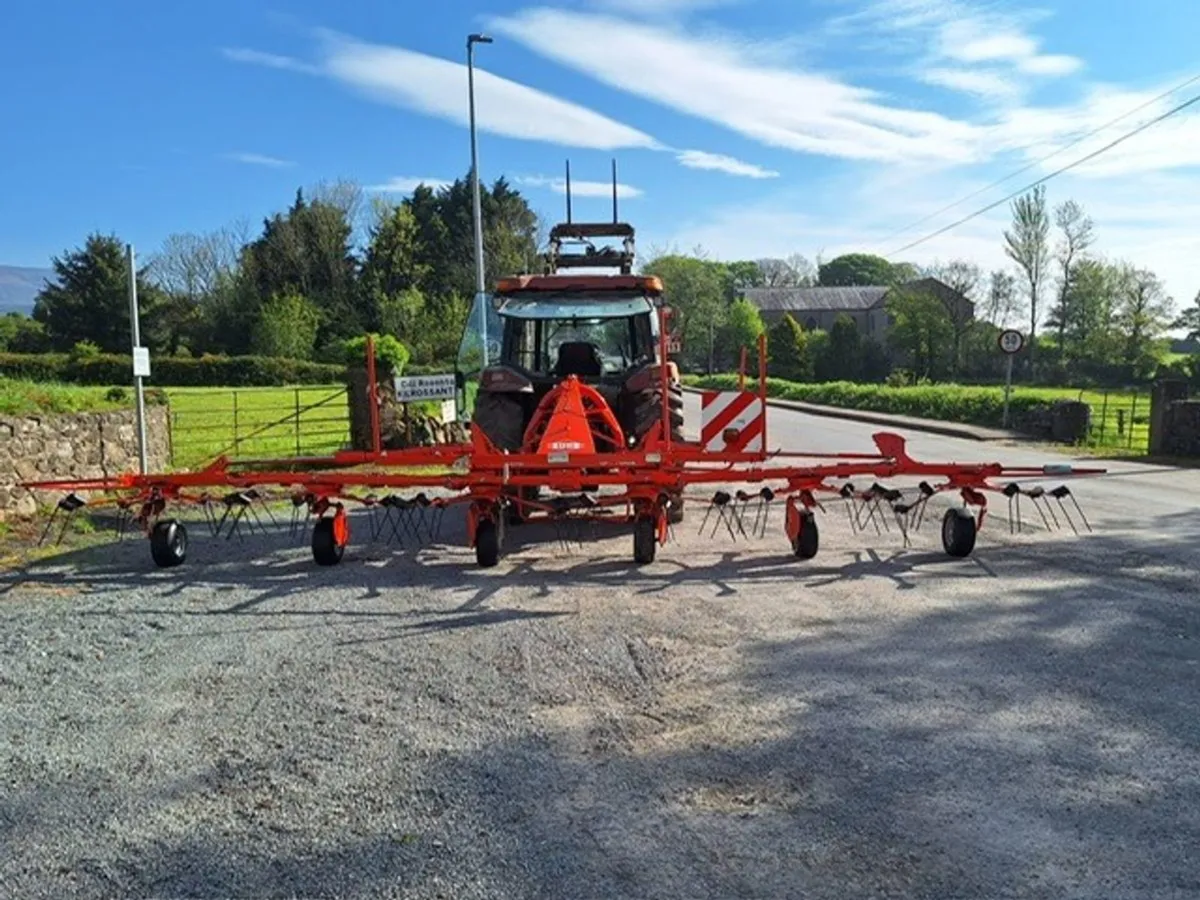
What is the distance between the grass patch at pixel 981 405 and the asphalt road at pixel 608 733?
15703 mm

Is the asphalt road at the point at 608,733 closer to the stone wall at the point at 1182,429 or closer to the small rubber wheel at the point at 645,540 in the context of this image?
the small rubber wheel at the point at 645,540

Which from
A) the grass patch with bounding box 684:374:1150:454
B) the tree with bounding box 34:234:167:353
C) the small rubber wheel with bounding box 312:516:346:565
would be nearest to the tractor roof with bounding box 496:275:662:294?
the small rubber wheel with bounding box 312:516:346:565

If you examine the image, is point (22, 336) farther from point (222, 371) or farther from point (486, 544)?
point (486, 544)

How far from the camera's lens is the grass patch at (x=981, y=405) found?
22000 mm

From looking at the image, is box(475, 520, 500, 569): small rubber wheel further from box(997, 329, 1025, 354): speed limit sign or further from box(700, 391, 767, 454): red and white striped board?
box(997, 329, 1025, 354): speed limit sign

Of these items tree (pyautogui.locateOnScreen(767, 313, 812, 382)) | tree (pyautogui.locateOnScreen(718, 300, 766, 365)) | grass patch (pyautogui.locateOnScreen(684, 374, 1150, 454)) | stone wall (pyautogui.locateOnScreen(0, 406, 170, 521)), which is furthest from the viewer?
tree (pyautogui.locateOnScreen(718, 300, 766, 365))

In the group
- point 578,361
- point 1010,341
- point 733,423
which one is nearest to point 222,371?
point 1010,341

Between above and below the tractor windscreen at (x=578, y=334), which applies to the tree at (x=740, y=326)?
above

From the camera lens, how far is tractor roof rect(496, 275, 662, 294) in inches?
399

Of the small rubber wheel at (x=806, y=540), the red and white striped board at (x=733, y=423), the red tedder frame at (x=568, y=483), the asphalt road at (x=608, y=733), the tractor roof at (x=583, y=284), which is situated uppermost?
the tractor roof at (x=583, y=284)

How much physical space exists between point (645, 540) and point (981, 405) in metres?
22.6

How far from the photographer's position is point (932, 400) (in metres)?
30.9

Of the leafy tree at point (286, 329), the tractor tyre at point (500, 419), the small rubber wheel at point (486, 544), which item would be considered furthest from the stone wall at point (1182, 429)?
the leafy tree at point (286, 329)

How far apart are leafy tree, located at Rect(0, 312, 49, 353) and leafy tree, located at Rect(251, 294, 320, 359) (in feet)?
43.9
